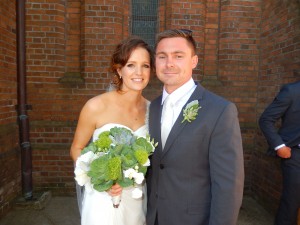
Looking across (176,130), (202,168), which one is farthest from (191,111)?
(202,168)

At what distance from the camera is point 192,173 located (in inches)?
78.1

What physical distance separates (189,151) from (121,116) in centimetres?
100

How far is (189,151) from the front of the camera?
76.7 inches

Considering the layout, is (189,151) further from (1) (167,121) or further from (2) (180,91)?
(2) (180,91)

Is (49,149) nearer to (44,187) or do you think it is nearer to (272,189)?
(44,187)

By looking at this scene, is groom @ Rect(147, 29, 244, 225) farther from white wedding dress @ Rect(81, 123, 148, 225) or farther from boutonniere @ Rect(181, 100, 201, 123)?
white wedding dress @ Rect(81, 123, 148, 225)

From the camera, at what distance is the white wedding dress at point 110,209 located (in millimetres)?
2426

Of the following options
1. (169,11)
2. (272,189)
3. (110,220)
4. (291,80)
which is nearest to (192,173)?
(110,220)

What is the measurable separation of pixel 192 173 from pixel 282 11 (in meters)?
3.52

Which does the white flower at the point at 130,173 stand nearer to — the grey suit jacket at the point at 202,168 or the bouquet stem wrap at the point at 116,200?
the grey suit jacket at the point at 202,168

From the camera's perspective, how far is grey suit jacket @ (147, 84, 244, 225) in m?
1.87

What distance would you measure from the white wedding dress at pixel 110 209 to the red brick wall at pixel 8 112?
2.31 metres

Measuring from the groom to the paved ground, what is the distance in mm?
2568

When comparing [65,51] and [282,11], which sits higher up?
[282,11]
